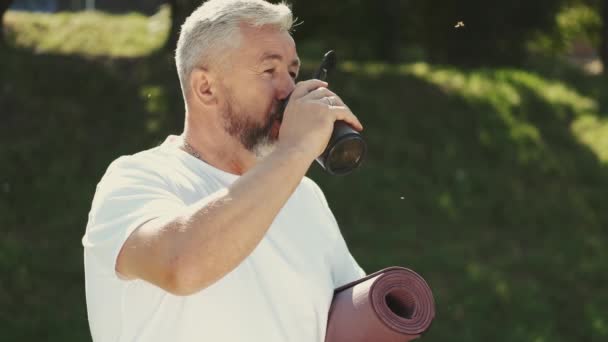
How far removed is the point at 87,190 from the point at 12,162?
29.5 inches

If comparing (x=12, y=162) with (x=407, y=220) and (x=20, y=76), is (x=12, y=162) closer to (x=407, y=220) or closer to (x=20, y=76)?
(x=20, y=76)

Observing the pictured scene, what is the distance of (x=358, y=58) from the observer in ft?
44.1

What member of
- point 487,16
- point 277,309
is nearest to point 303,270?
point 277,309

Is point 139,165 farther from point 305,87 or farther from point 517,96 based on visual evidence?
point 517,96

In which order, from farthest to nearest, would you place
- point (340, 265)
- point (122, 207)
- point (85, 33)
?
point (85, 33), point (340, 265), point (122, 207)

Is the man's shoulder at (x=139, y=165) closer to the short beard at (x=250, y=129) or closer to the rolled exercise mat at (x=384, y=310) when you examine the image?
the short beard at (x=250, y=129)

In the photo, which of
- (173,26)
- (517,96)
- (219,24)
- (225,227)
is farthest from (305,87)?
(173,26)

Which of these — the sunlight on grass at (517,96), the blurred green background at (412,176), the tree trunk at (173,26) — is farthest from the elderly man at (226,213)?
the tree trunk at (173,26)

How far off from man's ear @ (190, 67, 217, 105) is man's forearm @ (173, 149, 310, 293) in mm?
514

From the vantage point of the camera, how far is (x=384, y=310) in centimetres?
227

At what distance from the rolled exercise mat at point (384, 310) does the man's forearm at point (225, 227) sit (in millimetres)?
483

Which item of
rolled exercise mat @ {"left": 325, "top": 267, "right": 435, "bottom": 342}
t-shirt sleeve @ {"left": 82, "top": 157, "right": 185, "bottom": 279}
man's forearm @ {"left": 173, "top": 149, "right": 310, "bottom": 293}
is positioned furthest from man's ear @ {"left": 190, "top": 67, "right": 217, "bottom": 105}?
rolled exercise mat @ {"left": 325, "top": 267, "right": 435, "bottom": 342}

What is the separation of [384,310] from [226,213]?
580mm

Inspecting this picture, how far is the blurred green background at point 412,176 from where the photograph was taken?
709 centimetres
